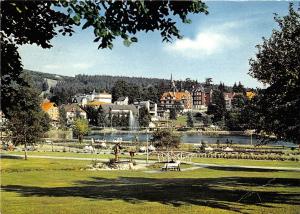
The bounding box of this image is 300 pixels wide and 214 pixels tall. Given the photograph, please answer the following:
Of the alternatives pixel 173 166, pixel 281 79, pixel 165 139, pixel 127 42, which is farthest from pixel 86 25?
pixel 165 139

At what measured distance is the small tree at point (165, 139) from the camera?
70750 mm

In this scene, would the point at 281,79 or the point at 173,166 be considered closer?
the point at 281,79

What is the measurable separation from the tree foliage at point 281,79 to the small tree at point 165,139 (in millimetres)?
41095

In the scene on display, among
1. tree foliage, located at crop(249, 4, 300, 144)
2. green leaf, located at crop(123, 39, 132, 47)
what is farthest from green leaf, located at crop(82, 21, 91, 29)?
tree foliage, located at crop(249, 4, 300, 144)

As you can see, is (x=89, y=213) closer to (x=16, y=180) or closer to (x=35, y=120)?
(x=16, y=180)

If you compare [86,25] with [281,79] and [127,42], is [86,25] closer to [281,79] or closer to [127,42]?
[127,42]

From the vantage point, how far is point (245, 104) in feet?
99.7

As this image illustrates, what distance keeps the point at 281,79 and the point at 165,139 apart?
4879 cm

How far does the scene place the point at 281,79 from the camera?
22.5 meters

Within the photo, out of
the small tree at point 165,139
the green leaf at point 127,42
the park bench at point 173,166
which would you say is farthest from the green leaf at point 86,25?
the small tree at point 165,139

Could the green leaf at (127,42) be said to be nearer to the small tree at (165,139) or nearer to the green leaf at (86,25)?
the green leaf at (86,25)

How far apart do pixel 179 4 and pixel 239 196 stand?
478 inches

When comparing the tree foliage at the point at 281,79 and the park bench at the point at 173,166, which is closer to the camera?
the tree foliage at the point at 281,79

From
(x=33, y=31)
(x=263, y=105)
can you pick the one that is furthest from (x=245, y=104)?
A: (x=33, y=31)
